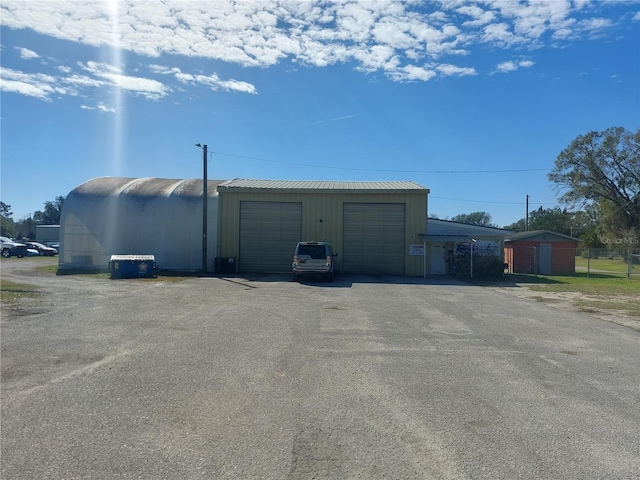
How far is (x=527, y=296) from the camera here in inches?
790

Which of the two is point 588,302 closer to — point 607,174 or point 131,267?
point 131,267

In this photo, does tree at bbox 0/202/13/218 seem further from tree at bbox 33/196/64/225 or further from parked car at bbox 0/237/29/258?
parked car at bbox 0/237/29/258

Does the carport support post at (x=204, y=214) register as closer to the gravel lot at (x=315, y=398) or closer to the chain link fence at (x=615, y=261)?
the gravel lot at (x=315, y=398)

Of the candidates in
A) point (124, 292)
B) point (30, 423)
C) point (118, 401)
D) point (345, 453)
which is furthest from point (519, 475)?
point (124, 292)

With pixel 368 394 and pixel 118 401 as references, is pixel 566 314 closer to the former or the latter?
pixel 368 394

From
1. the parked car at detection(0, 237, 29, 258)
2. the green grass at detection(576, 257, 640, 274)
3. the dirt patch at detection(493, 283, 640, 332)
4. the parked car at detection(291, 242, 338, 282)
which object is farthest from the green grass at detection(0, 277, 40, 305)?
the green grass at detection(576, 257, 640, 274)

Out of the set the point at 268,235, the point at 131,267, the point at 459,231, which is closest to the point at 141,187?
the point at 268,235

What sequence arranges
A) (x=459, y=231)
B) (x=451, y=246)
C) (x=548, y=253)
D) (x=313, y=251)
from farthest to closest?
(x=548, y=253)
(x=459, y=231)
(x=451, y=246)
(x=313, y=251)

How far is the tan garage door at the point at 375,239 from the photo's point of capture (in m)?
32.0

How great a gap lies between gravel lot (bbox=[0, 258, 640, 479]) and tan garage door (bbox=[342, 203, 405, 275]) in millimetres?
19741

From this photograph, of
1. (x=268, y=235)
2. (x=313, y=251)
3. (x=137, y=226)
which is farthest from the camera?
(x=137, y=226)

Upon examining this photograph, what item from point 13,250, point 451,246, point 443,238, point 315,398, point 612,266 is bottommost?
point 315,398

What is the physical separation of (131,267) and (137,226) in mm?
8116

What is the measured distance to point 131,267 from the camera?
26.3 meters
